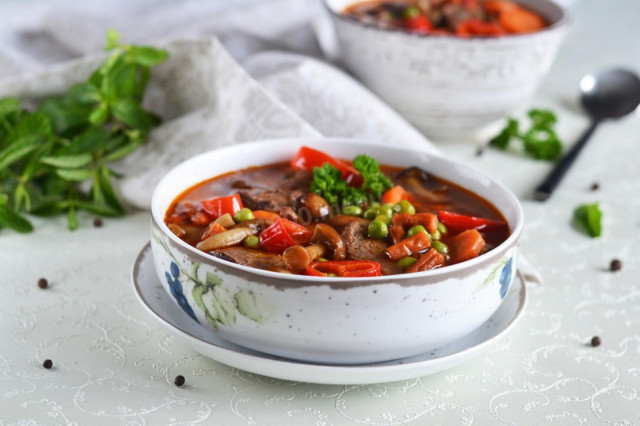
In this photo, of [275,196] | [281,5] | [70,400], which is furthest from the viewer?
[281,5]

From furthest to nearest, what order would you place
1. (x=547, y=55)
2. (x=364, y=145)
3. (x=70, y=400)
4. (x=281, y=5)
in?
(x=281, y=5)
(x=547, y=55)
(x=364, y=145)
(x=70, y=400)

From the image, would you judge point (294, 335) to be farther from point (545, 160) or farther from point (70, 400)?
point (545, 160)

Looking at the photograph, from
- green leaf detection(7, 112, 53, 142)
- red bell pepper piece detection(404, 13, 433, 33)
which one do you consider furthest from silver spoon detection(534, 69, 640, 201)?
green leaf detection(7, 112, 53, 142)

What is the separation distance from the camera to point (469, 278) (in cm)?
239

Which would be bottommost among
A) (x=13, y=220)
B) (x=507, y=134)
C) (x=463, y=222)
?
(x=13, y=220)

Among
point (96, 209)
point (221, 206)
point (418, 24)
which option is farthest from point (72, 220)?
point (418, 24)

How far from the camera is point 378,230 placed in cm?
277

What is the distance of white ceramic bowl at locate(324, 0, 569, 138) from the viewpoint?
14.2ft

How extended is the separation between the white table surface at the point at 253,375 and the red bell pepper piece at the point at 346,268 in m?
0.37

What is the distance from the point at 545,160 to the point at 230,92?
1.85m

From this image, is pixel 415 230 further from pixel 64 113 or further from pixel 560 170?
pixel 64 113

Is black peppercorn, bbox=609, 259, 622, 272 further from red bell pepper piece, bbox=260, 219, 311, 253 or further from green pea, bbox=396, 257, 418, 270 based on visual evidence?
red bell pepper piece, bbox=260, 219, 311, 253

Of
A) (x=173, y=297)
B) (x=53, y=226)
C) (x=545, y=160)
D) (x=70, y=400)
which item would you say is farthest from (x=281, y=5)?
(x=70, y=400)

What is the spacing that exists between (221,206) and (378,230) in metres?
0.59
